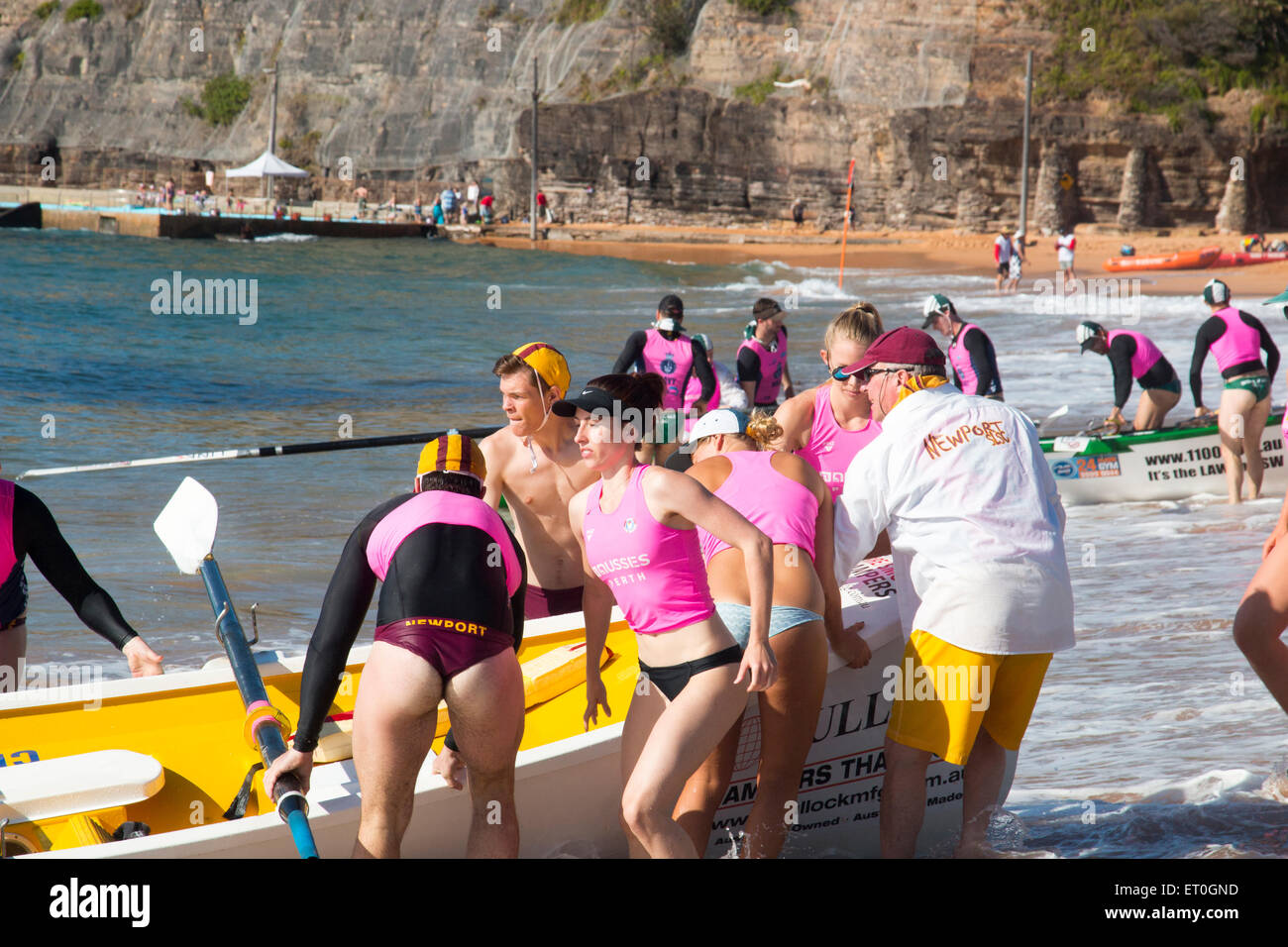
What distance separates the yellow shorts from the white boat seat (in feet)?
8.05

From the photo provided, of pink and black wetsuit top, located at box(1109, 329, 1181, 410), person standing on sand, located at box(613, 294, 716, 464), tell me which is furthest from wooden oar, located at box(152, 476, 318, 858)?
pink and black wetsuit top, located at box(1109, 329, 1181, 410)

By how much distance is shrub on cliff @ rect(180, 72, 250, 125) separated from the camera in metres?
70.6

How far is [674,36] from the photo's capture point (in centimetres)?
5819

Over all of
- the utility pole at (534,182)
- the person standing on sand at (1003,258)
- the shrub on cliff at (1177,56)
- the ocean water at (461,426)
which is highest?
the shrub on cliff at (1177,56)

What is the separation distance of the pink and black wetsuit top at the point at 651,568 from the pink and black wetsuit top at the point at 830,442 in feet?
6.40

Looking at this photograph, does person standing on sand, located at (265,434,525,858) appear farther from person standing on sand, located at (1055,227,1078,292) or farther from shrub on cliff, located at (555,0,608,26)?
shrub on cliff, located at (555,0,608,26)

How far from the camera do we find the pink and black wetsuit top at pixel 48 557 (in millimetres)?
4336

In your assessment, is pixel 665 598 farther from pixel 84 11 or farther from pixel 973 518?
pixel 84 11

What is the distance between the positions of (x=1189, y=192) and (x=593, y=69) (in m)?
27.9

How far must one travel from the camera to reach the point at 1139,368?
1127 cm

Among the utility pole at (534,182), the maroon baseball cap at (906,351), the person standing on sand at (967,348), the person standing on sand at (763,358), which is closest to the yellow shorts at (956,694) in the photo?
the maroon baseball cap at (906,351)

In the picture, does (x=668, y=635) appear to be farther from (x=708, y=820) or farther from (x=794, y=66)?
(x=794, y=66)

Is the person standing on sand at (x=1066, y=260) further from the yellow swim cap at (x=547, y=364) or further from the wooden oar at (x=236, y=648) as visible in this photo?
the wooden oar at (x=236, y=648)

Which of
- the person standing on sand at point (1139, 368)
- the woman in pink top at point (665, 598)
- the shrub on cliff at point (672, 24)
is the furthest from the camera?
the shrub on cliff at point (672, 24)
